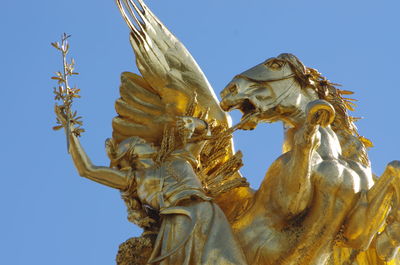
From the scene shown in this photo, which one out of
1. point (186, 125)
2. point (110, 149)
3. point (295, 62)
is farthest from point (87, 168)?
point (295, 62)

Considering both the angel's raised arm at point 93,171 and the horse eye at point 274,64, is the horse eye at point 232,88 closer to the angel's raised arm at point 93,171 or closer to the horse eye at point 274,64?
the horse eye at point 274,64

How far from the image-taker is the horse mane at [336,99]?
29.2 feet

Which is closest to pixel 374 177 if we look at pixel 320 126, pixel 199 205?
pixel 320 126

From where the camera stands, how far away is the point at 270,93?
8.91 m

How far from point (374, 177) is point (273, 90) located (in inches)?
37.5

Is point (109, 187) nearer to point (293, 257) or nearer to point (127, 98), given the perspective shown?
point (127, 98)

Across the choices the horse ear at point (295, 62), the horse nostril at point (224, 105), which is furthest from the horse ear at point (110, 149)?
the horse ear at point (295, 62)

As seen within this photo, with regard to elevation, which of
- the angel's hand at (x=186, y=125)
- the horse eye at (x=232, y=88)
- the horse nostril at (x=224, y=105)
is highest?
the horse eye at (x=232, y=88)

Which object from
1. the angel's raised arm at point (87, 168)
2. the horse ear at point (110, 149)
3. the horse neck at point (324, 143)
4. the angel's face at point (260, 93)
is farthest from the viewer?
the horse ear at point (110, 149)

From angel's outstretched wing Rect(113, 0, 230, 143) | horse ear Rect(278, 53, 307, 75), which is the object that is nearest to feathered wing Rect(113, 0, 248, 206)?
angel's outstretched wing Rect(113, 0, 230, 143)

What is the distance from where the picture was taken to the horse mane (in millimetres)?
8898

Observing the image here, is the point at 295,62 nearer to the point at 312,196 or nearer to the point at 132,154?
the point at 312,196

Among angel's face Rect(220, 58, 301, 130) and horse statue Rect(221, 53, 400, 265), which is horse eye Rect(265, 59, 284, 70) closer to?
angel's face Rect(220, 58, 301, 130)

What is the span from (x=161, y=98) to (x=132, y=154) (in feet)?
1.70
